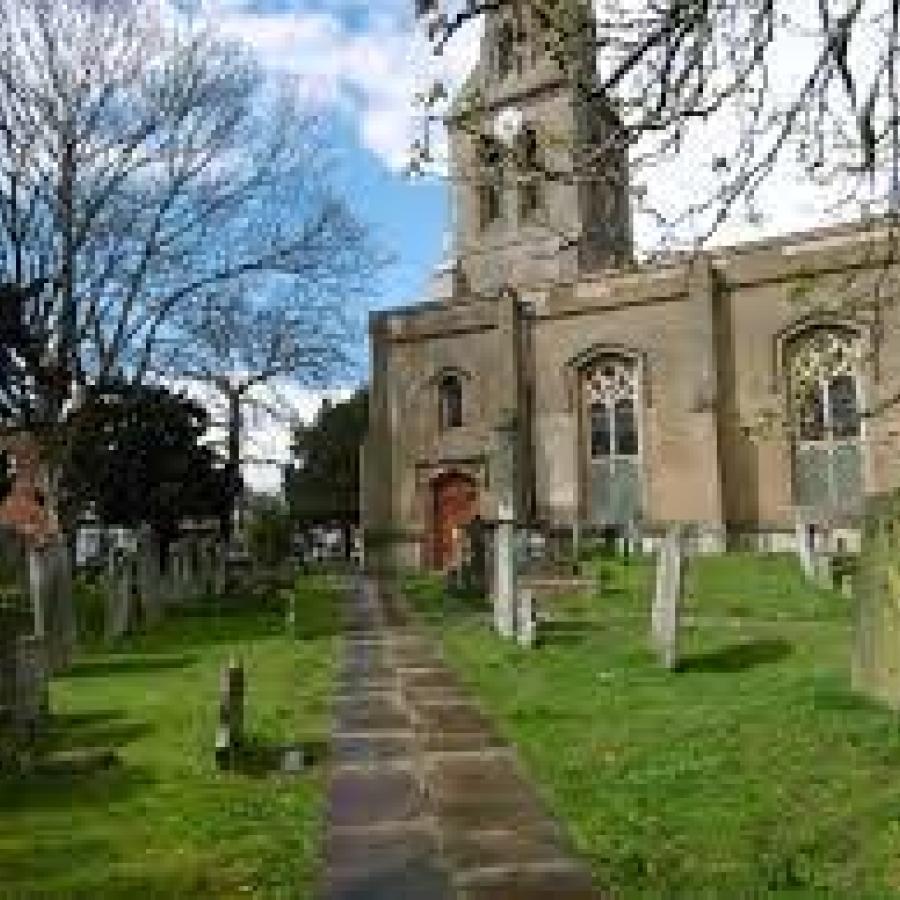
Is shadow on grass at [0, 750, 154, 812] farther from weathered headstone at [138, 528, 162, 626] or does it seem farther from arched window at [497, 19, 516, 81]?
weathered headstone at [138, 528, 162, 626]

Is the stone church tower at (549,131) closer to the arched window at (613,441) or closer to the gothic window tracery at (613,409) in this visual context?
the arched window at (613,441)

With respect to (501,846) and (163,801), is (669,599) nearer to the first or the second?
(163,801)

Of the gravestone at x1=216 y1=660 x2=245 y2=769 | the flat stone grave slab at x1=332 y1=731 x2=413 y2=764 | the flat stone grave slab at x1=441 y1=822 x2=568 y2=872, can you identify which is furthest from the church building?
the flat stone grave slab at x1=441 y1=822 x2=568 y2=872

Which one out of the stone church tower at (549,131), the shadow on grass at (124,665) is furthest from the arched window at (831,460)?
the stone church tower at (549,131)

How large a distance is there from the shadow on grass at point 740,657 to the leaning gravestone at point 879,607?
3.26 metres

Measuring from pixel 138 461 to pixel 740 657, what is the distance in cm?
1940

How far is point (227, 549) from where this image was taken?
4472cm

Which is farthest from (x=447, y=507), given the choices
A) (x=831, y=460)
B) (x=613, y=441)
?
(x=831, y=460)

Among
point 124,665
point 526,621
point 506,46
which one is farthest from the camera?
point 526,621

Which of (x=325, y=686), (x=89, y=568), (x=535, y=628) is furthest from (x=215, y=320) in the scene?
(x=325, y=686)

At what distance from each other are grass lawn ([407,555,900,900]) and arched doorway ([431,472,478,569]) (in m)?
22.2

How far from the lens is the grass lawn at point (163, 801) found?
25.7ft

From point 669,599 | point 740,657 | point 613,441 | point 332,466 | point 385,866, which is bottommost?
point 385,866

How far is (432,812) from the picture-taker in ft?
30.3
